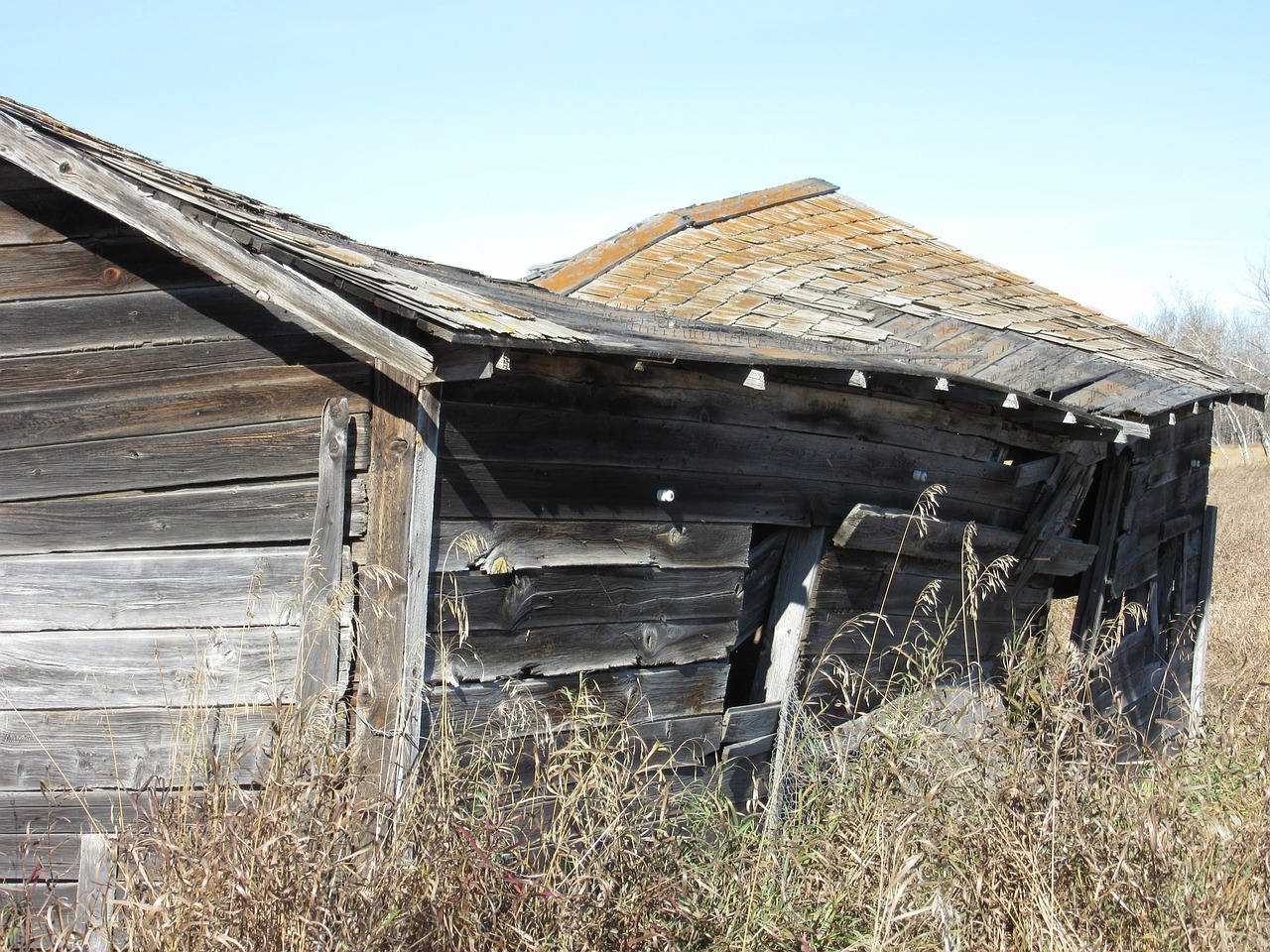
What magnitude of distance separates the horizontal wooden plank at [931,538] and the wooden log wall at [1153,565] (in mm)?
738

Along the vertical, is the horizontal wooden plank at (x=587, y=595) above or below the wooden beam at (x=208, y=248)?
below

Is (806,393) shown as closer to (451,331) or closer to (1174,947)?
(451,331)

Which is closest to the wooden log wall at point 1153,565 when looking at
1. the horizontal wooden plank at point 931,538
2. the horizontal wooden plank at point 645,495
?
the horizontal wooden plank at point 931,538

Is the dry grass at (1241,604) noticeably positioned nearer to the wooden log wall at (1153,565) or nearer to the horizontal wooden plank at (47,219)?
the wooden log wall at (1153,565)

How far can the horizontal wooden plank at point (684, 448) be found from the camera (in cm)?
421

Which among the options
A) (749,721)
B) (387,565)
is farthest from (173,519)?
(749,721)

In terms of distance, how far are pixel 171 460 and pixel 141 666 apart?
0.80 meters

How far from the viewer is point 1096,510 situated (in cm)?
771

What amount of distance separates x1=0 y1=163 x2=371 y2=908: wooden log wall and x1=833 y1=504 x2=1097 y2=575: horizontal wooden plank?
259 cm

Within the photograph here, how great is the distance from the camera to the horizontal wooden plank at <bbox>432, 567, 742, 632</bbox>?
4230 millimetres

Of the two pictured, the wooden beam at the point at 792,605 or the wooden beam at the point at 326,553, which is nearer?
the wooden beam at the point at 326,553

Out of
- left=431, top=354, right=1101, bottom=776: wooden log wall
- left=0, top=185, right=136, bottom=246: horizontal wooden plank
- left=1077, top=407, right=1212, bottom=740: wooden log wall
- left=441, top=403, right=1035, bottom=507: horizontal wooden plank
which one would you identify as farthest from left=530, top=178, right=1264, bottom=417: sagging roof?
left=0, top=185, right=136, bottom=246: horizontal wooden plank

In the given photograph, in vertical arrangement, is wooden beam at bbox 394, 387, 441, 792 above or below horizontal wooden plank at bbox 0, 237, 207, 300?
below

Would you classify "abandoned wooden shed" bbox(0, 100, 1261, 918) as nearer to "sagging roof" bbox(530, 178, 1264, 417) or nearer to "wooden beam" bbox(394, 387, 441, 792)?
"wooden beam" bbox(394, 387, 441, 792)
